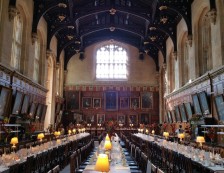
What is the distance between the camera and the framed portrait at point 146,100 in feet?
86.3

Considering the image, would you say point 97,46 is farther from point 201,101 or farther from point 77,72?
point 201,101

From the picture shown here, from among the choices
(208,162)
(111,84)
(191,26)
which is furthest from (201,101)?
(111,84)

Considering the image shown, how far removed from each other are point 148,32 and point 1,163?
18.3 m

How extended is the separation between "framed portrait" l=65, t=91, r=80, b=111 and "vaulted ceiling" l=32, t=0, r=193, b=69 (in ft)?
11.0

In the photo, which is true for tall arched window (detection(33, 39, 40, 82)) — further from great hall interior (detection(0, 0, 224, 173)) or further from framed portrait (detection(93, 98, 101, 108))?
framed portrait (detection(93, 98, 101, 108))

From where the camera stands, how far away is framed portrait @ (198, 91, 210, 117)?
1264 cm

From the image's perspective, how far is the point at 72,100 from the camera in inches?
1033

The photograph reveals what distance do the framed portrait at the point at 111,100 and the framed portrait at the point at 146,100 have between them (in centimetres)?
266

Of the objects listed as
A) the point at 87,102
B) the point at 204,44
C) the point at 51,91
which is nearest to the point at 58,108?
the point at 51,91

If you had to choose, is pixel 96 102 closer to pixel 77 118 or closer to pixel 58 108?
pixel 77 118

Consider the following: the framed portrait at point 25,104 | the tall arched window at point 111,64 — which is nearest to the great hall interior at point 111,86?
the framed portrait at point 25,104

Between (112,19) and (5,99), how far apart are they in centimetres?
1371

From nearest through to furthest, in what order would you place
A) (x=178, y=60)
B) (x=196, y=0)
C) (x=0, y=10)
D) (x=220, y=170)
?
1. (x=220, y=170)
2. (x=0, y=10)
3. (x=196, y=0)
4. (x=178, y=60)

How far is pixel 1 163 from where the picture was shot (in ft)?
15.7
